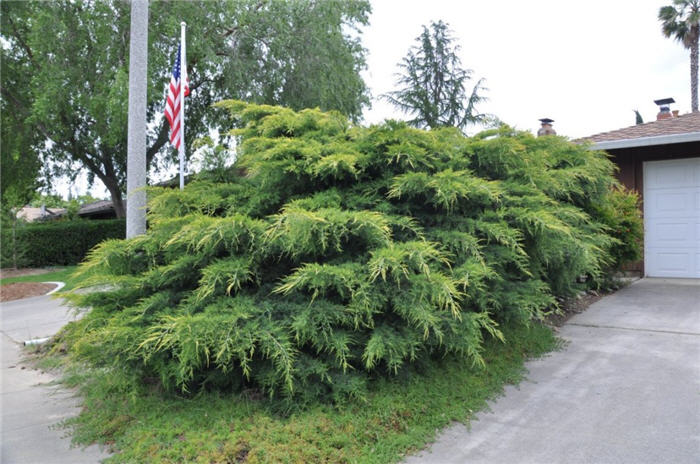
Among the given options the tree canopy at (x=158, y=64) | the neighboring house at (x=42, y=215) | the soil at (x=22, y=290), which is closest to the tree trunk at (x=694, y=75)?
the tree canopy at (x=158, y=64)

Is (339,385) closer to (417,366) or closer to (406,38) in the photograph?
(417,366)

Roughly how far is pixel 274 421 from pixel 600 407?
7.80 ft

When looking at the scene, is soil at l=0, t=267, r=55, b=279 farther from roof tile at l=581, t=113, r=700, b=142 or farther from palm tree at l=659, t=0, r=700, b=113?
palm tree at l=659, t=0, r=700, b=113

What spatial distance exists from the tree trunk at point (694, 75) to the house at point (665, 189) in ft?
56.0

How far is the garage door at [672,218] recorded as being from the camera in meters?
8.51

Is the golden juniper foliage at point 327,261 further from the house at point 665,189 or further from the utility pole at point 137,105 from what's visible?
the house at point 665,189

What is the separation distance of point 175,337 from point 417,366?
189cm

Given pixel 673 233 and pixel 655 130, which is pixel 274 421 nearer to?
pixel 673 233

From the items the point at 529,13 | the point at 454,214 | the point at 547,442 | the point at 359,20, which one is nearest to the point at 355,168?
the point at 454,214

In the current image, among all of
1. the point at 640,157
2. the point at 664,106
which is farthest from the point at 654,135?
the point at 664,106

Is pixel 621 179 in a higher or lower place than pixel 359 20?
lower

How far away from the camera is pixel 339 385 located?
10.7 feet

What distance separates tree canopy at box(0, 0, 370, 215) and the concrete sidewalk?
8.09 metres

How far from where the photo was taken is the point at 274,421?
10.3 ft
